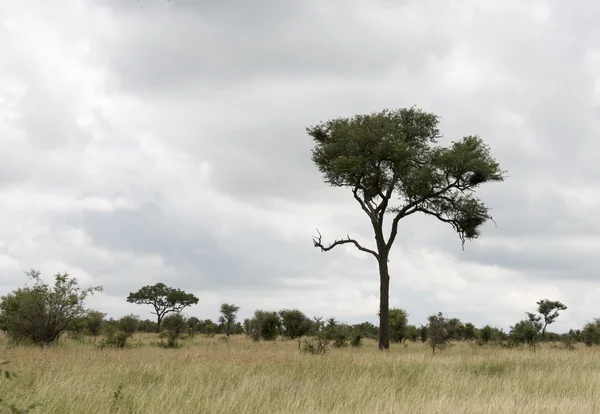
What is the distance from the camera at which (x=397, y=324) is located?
1764 inches

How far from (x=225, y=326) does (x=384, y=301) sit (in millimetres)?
49030

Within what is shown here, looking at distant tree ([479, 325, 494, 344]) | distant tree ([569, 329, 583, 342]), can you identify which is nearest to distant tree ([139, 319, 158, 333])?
distant tree ([479, 325, 494, 344])

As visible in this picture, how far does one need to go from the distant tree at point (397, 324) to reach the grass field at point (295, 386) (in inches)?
1051

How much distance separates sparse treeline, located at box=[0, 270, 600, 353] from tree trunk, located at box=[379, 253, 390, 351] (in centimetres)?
250

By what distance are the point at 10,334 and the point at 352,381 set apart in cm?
2389

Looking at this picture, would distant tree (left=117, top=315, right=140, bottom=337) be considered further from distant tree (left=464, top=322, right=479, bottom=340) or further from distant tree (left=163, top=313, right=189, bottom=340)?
distant tree (left=464, top=322, right=479, bottom=340)

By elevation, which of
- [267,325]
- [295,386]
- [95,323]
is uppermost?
→ [267,325]

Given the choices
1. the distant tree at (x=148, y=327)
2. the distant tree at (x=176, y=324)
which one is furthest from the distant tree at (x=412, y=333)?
the distant tree at (x=148, y=327)

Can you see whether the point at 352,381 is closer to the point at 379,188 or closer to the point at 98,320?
the point at 379,188

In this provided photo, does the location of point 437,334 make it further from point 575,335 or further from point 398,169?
point 575,335

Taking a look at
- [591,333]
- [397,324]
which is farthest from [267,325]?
[591,333]

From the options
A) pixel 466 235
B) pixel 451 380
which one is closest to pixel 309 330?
pixel 466 235

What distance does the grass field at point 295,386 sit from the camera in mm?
9883

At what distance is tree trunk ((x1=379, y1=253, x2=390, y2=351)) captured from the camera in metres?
29.2
